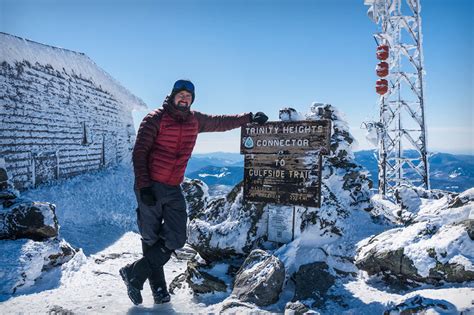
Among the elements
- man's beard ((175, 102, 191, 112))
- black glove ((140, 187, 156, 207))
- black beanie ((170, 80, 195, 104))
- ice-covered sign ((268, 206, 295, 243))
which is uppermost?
black beanie ((170, 80, 195, 104))

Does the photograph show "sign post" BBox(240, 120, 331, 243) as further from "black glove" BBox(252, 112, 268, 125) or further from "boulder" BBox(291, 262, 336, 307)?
"boulder" BBox(291, 262, 336, 307)

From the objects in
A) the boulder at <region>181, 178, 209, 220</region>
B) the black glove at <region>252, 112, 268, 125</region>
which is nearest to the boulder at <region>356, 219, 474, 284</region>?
the black glove at <region>252, 112, 268, 125</region>

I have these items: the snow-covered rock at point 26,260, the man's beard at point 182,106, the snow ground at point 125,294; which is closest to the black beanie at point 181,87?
the man's beard at point 182,106

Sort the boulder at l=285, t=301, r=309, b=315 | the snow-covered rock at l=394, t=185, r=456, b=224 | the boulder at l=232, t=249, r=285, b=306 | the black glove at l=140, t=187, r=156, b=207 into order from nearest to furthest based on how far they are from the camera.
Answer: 1. the boulder at l=285, t=301, r=309, b=315
2. the black glove at l=140, t=187, r=156, b=207
3. the boulder at l=232, t=249, r=285, b=306
4. the snow-covered rock at l=394, t=185, r=456, b=224

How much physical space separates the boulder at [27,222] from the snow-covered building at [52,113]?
16.0 feet

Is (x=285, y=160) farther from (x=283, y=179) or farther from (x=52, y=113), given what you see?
(x=52, y=113)

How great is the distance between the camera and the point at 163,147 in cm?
364

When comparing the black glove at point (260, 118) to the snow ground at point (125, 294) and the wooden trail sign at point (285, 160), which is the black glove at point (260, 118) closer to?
the wooden trail sign at point (285, 160)

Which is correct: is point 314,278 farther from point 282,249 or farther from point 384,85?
point 384,85

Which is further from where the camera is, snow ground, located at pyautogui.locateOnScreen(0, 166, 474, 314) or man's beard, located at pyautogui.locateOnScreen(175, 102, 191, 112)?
man's beard, located at pyautogui.locateOnScreen(175, 102, 191, 112)

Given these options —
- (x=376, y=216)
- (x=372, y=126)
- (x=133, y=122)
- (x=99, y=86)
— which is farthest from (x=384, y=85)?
(x=133, y=122)

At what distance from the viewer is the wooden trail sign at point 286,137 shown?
4176 millimetres

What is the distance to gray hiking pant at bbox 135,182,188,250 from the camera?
362 centimetres

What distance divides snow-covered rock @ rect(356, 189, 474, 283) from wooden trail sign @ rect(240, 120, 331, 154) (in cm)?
134
